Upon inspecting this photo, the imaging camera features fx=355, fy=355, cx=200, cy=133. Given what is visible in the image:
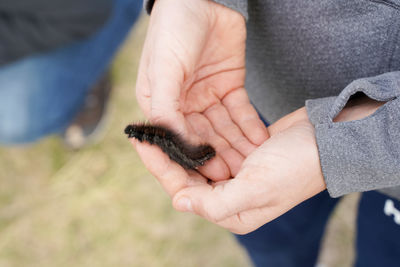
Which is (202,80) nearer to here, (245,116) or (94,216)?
(245,116)

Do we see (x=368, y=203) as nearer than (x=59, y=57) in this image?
Yes

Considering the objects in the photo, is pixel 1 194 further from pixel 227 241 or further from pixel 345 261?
pixel 345 261

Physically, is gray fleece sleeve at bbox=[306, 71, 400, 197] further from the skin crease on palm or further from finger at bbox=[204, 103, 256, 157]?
finger at bbox=[204, 103, 256, 157]

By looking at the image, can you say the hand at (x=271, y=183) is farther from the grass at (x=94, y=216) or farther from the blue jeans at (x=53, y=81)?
the blue jeans at (x=53, y=81)

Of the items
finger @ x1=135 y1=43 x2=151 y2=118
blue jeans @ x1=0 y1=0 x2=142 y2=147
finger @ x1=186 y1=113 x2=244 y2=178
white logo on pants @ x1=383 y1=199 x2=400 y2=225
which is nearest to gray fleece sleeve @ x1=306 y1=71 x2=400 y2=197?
finger @ x1=186 y1=113 x2=244 y2=178

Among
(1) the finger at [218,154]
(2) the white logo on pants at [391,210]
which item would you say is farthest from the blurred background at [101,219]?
(1) the finger at [218,154]

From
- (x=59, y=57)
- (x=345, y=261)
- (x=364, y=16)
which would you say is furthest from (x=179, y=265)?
(x=364, y=16)

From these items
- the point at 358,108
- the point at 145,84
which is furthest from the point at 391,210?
the point at 145,84
